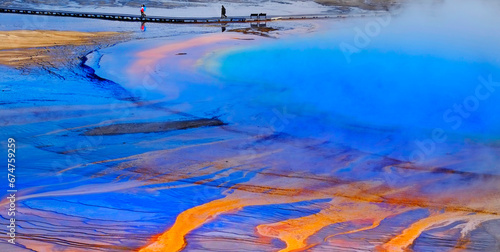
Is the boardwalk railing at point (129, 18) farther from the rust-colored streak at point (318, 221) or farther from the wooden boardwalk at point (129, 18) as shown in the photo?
the rust-colored streak at point (318, 221)

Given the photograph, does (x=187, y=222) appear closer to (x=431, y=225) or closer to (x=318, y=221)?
(x=318, y=221)

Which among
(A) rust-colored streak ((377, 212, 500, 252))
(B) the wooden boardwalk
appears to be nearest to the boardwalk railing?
(B) the wooden boardwalk

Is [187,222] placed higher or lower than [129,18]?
lower

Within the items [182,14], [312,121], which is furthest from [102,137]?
[182,14]

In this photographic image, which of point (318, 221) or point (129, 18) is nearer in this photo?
point (318, 221)

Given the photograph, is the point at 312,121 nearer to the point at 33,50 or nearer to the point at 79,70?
the point at 79,70

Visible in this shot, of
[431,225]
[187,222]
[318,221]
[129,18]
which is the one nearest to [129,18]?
[129,18]

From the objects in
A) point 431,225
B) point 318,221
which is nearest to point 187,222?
point 318,221

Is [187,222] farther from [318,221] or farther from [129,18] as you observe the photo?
[129,18]

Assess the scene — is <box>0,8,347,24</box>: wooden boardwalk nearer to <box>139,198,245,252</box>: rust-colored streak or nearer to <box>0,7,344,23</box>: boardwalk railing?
<box>0,7,344,23</box>: boardwalk railing

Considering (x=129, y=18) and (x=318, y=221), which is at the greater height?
(x=129, y=18)

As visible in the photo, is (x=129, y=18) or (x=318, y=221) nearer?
(x=318, y=221)

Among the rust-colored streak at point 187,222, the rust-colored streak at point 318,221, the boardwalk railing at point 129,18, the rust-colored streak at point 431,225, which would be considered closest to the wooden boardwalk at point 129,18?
the boardwalk railing at point 129,18
